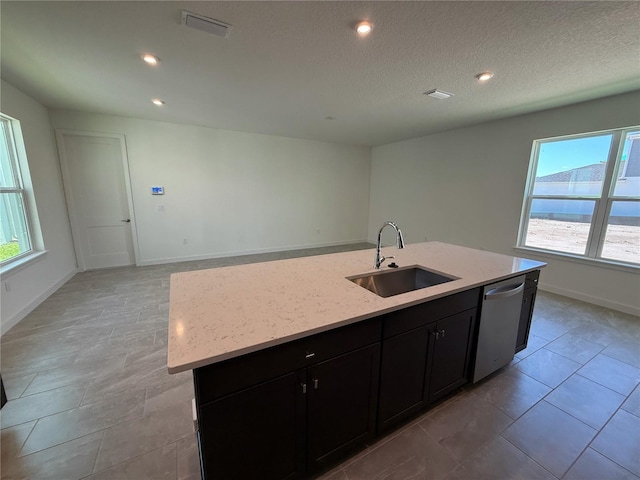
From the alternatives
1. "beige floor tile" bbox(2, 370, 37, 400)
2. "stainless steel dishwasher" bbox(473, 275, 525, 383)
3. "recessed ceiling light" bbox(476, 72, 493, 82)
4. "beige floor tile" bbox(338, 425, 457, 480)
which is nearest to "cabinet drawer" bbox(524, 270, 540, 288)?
"stainless steel dishwasher" bbox(473, 275, 525, 383)

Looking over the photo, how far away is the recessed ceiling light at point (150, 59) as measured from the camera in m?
2.31

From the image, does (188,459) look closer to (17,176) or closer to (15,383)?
(15,383)

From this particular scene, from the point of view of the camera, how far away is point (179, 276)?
1.76 meters

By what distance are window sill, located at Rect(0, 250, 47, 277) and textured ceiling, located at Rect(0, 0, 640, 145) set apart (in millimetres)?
2064

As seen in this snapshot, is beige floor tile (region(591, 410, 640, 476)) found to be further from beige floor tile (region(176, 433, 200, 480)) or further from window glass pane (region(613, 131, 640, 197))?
window glass pane (region(613, 131, 640, 197))

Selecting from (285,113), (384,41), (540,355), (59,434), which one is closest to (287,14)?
(384,41)

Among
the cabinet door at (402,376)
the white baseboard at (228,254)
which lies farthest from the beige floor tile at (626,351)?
the white baseboard at (228,254)

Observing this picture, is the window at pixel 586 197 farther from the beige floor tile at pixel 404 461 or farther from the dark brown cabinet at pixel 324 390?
the beige floor tile at pixel 404 461

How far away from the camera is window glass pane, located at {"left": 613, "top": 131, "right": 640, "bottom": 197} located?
10.3 ft

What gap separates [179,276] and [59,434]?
3.75 feet

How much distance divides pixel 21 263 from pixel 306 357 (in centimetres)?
391

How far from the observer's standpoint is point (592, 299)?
3518 mm

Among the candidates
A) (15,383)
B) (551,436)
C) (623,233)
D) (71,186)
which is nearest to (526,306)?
(551,436)

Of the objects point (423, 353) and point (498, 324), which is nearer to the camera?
point (423, 353)
